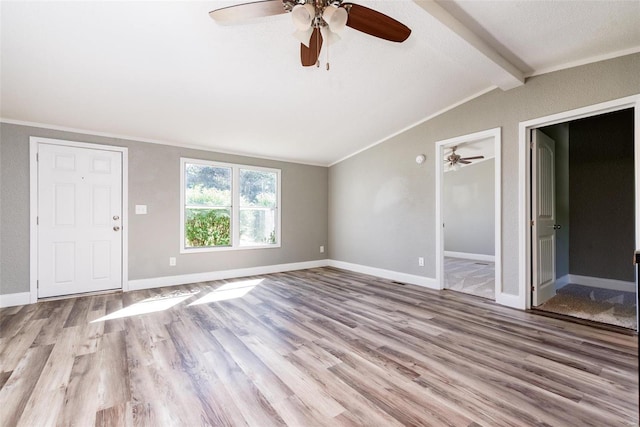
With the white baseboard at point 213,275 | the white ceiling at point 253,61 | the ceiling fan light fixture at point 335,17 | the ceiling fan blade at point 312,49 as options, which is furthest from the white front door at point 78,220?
the ceiling fan light fixture at point 335,17

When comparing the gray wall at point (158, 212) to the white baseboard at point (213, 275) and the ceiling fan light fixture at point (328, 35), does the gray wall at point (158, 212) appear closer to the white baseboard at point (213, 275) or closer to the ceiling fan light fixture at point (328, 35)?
the white baseboard at point (213, 275)

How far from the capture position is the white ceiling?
2213mm

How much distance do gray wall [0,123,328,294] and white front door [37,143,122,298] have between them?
6.0 inches

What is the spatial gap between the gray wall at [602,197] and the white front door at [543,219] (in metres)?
1.05

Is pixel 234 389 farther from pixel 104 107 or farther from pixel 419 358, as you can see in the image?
pixel 104 107

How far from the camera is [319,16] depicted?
72.4 inches

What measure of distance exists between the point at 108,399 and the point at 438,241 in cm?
396

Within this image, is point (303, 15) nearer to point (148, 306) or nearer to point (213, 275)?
point (148, 306)

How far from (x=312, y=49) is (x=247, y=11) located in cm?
53

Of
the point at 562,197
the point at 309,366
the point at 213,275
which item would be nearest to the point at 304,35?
the point at 309,366

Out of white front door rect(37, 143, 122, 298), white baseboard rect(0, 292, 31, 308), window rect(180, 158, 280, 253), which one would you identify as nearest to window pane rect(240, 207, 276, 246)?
window rect(180, 158, 280, 253)

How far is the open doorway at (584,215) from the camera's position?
345cm

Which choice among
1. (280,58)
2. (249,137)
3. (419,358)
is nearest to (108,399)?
(419,358)

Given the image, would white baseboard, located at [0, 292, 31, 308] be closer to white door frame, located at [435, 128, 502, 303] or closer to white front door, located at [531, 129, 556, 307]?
white door frame, located at [435, 128, 502, 303]
